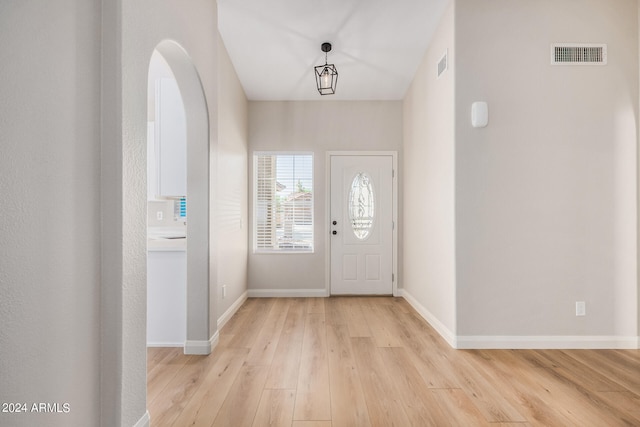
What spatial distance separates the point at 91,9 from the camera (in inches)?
60.3

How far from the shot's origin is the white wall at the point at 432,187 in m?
3.14

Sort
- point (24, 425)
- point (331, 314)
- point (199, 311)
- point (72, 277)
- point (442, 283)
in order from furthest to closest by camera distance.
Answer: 1. point (331, 314)
2. point (442, 283)
3. point (199, 311)
4. point (72, 277)
5. point (24, 425)

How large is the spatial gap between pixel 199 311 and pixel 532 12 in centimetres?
378

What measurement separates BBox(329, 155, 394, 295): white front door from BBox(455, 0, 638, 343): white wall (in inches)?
84.1

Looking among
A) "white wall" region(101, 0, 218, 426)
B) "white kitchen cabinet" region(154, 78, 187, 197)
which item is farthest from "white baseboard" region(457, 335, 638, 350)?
"white kitchen cabinet" region(154, 78, 187, 197)

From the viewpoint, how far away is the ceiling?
3.21m

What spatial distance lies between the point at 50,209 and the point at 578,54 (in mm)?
3926

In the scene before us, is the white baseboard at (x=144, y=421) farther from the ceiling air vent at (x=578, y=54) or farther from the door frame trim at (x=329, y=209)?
the ceiling air vent at (x=578, y=54)

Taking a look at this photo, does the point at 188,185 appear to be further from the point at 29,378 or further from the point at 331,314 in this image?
the point at 331,314

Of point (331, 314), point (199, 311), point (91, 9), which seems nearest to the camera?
point (91, 9)

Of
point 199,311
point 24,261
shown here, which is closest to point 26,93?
point 24,261

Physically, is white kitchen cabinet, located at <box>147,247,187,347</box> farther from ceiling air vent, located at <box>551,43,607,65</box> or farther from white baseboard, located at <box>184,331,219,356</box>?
ceiling air vent, located at <box>551,43,607,65</box>

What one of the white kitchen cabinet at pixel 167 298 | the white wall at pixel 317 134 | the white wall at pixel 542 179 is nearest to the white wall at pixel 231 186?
the white wall at pixel 317 134

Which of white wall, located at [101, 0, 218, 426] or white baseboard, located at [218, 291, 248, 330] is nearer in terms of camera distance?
white wall, located at [101, 0, 218, 426]
